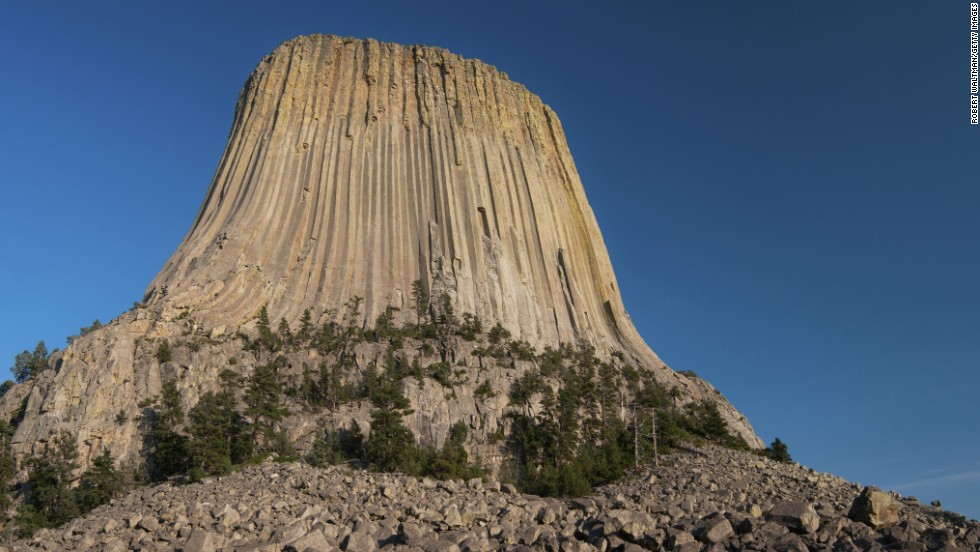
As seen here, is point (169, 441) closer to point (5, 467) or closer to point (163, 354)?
point (5, 467)

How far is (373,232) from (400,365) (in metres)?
14.5

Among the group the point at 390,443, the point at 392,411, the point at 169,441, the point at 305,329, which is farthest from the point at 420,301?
the point at 169,441

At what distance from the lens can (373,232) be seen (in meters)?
50.6

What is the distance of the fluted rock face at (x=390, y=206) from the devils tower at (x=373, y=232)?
0.12m

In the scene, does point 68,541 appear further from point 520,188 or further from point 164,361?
point 520,188

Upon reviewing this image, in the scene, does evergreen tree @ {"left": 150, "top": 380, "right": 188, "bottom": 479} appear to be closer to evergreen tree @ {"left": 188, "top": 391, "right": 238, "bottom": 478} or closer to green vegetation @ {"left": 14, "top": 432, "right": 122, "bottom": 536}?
evergreen tree @ {"left": 188, "top": 391, "right": 238, "bottom": 478}

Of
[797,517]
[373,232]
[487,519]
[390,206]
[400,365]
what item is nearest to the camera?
[797,517]

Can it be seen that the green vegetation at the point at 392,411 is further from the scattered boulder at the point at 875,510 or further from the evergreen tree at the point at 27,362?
the scattered boulder at the point at 875,510

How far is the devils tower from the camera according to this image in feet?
120

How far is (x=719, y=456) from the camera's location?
33719 millimetres

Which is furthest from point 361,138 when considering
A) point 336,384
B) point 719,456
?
point 719,456

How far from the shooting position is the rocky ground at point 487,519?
9.86 meters

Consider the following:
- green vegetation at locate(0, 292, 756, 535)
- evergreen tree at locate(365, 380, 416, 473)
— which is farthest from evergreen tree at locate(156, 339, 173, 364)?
evergreen tree at locate(365, 380, 416, 473)

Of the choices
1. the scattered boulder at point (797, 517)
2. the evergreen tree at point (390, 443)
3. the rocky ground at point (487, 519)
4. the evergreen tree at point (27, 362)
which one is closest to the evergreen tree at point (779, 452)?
the rocky ground at point (487, 519)
